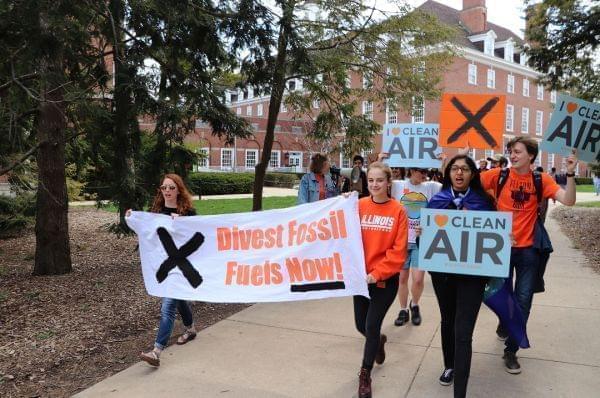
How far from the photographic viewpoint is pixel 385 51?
1059cm

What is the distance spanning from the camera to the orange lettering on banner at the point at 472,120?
494cm

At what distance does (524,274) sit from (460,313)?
1073 millimetres

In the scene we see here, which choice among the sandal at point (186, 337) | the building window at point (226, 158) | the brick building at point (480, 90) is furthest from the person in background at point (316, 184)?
the building window at point (226, 158)

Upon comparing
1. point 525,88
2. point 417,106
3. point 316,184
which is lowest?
point 316,184

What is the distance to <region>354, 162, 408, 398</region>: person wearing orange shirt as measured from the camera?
3816 mm

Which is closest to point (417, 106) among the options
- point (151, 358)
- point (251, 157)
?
point (151, 358)

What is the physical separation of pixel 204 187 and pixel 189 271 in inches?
1002

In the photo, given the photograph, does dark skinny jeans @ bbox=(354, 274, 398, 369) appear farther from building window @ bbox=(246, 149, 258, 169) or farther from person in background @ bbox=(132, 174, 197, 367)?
building window @ bbox=(246, 149, 258, 169)

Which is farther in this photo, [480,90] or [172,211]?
[480,90]

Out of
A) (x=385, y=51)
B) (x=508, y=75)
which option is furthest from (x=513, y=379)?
(x=508, y=75)

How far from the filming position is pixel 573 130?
511 cm

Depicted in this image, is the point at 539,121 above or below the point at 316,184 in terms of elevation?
above

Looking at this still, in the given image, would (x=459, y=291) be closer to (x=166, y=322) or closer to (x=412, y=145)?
(x=166, y=322)

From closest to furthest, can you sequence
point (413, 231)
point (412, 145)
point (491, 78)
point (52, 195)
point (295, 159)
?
1. point (413, 231)
2. point (412, 145)
3. point (52, 195)
4. point (491, 78)
5. point (295, 159)
